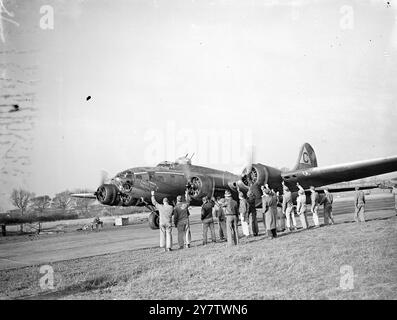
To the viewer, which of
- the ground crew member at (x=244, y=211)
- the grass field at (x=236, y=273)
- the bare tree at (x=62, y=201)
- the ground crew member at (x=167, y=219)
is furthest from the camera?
the bare tree at (x=62, y=201)

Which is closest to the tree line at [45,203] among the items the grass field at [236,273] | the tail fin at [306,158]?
the grass field at [236,273]

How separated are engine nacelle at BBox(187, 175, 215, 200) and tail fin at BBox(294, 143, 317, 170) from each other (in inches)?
324

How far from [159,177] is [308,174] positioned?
8.09m

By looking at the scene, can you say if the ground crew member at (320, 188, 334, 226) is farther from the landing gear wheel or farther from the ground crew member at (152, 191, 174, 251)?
the landing gear wheel

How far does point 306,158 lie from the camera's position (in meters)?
26.3

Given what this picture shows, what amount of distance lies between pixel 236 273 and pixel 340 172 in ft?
39.7

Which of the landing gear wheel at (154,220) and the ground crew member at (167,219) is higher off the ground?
the ground crew member at (167,219)

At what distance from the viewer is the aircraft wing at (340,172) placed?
52.6 ft

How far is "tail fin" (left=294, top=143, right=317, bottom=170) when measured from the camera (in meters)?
25.5

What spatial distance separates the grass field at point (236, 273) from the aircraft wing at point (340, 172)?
570 cm

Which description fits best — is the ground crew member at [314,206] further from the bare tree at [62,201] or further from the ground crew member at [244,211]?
the bare tree at [62,201]

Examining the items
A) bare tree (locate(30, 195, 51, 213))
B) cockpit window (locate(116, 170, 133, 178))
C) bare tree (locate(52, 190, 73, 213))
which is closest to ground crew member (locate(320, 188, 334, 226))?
cockpit window (locate(116, 170, 133, 178))
